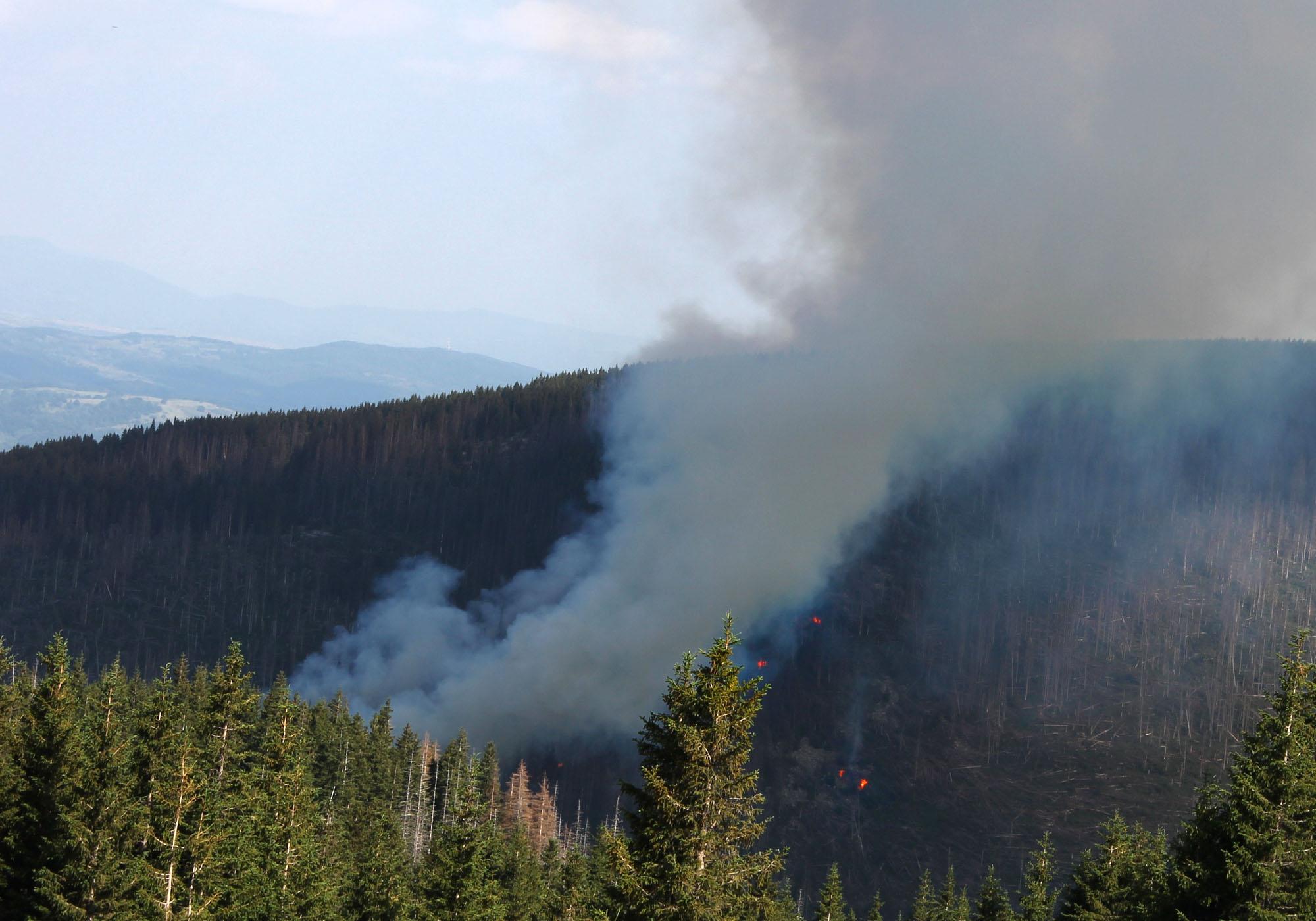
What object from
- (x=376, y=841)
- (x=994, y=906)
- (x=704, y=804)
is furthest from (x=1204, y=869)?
(x=994, y=906)

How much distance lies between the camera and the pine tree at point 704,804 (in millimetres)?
30859

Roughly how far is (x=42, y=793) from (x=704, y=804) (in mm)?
26103

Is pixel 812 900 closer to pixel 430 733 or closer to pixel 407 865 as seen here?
pixel 430 733

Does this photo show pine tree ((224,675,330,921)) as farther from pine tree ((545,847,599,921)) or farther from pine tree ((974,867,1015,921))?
pine tree ((974,867,1015,921))

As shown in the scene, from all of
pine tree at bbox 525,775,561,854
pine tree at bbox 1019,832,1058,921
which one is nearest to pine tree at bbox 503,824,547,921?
pine tree at bbox 1019,832,1058,921

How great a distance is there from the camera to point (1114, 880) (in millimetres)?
60719

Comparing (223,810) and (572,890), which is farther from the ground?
(223,810)

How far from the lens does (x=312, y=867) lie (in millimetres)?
49219

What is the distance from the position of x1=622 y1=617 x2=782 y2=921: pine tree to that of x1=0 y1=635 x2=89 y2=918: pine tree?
20.7m

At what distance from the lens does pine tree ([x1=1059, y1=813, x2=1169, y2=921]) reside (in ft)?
192

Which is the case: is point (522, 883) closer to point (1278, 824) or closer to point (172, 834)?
point (172, 834)

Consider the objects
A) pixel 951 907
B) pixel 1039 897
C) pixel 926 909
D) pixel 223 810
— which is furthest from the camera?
pixel 926 909

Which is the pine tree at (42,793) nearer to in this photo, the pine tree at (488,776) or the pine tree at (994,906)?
the pine tree at (994,906)

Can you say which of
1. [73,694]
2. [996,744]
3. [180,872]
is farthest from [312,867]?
[996,744]
